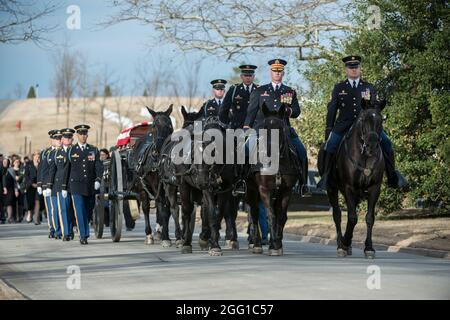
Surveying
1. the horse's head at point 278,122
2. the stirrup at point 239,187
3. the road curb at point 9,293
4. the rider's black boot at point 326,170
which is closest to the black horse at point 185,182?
the stirrup at point 239,187

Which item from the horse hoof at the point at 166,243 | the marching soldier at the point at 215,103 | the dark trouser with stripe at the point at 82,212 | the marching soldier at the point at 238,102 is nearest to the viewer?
the marching soldier at the point at 238,102

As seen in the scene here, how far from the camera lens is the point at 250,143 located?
18281mm

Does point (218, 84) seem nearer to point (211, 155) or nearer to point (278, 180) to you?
point (211, 155)

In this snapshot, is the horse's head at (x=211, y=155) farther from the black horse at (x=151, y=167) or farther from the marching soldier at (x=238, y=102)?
the black horse at (x=151, y=167)

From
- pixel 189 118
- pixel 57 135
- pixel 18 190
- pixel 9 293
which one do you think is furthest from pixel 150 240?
pixel 18 190

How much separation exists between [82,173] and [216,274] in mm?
8823

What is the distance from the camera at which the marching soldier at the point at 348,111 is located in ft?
60.2

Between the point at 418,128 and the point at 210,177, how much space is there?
→ 10808mm

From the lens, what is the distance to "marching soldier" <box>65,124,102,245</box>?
22.8 m

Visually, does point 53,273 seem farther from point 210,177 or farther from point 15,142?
point 15,142

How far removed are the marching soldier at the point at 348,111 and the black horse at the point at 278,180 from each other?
73 cm

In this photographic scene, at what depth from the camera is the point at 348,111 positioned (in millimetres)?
18516
